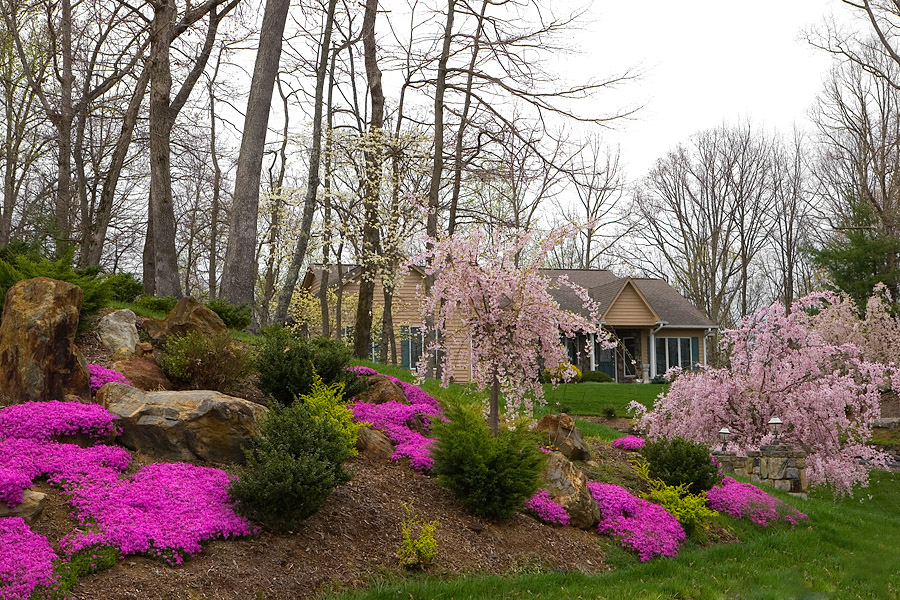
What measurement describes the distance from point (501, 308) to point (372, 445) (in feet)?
6.68

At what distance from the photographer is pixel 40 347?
6867mm

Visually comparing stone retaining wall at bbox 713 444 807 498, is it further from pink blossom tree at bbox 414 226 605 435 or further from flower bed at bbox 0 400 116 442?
flower bed at bbox 0 400 116 442

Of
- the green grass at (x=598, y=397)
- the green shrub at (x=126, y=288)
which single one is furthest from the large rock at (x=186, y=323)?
the green grass at (x=598, y=397)

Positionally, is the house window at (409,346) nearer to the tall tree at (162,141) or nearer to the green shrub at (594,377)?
the green shrub at (594,377)

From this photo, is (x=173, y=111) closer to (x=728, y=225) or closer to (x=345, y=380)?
(x=345, y=380)

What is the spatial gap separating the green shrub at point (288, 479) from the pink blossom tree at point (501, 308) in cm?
217

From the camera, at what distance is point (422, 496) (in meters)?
6.88

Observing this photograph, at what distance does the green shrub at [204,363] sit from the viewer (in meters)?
8.23

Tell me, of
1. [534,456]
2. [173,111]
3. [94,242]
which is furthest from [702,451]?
[94,242]

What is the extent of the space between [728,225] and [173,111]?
28.0 meters

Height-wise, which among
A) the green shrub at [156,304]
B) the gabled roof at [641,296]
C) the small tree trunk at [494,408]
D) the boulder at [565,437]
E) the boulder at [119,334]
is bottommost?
the boulder at [565,437]

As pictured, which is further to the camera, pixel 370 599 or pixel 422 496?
pixel 422 496

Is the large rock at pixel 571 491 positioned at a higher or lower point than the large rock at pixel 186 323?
lower

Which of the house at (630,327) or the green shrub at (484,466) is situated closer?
the green shrub at (484,466)
